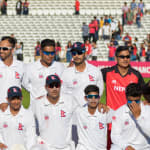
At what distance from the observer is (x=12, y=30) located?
34875mm

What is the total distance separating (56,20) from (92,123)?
28.3 meters

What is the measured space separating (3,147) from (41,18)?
2899 cm

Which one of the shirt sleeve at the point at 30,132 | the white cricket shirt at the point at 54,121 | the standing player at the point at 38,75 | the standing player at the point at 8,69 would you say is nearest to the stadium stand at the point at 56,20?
the standing player at the point at 8,69

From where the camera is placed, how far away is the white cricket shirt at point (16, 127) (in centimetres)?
726

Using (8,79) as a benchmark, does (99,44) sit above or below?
above

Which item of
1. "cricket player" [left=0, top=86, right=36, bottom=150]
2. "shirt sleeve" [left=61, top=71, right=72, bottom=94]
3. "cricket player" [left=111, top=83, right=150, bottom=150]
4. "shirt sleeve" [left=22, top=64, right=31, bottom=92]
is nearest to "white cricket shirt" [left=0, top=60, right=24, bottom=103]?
"shirt sleeve" [left=22, top=64, right=31, bottom=92]

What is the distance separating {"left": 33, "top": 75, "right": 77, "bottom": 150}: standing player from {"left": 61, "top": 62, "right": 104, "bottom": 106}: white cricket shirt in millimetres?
1021

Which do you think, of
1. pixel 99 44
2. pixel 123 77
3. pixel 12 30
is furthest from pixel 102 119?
pixel 12 30

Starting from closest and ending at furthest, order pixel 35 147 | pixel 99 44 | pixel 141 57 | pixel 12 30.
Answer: pixel 35 147, pixel 141 57, pixel 99 44, pixel 12 30

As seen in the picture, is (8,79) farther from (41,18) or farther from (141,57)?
(41,18)

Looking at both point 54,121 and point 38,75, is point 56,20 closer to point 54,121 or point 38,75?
point 38,75

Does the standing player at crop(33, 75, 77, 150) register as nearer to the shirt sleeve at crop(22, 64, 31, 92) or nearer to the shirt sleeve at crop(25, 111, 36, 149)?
the shirt sleeve at crop(25, 111, 36, 149)

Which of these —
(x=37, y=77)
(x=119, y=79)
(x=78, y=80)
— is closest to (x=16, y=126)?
(x=37, y=77)

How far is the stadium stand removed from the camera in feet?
109
